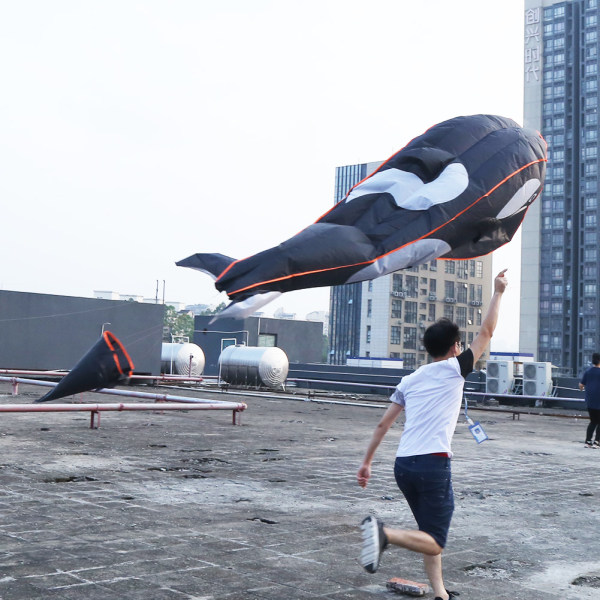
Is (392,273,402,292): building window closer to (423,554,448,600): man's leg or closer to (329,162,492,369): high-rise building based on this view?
(329,162,492,369): high-rise building

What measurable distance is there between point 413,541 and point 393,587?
88cm

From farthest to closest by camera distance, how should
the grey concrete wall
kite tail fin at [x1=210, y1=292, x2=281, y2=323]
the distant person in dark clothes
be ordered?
the grey concrete wall < the distant person in dark clothes < kite tail fin at [x1=210, y1=292, x2=281, y2=323]

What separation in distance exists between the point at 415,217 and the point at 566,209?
11222 centimetres

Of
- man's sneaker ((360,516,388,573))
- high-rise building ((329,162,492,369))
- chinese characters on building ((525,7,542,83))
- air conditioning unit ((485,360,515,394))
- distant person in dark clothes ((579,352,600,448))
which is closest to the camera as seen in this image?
man's sneaker ((360,516,388,573))

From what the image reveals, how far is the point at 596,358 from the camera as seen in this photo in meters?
16.7

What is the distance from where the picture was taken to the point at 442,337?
559 cm

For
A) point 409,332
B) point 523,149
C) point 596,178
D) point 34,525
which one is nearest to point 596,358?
point 523,149

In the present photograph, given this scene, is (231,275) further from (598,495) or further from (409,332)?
(409,332)

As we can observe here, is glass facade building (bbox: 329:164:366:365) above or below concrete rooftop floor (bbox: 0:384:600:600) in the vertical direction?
above

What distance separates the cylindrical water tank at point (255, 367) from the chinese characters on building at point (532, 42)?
89436 millimetres

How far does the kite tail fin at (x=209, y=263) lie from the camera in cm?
399

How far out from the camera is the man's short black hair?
18.3 ft

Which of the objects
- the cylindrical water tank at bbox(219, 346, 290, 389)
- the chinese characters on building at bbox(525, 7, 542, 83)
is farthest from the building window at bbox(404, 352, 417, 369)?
the cylindrical water tank at bbox(219, 346, 290, 389)

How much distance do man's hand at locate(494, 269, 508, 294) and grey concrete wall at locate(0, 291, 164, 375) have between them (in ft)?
113
